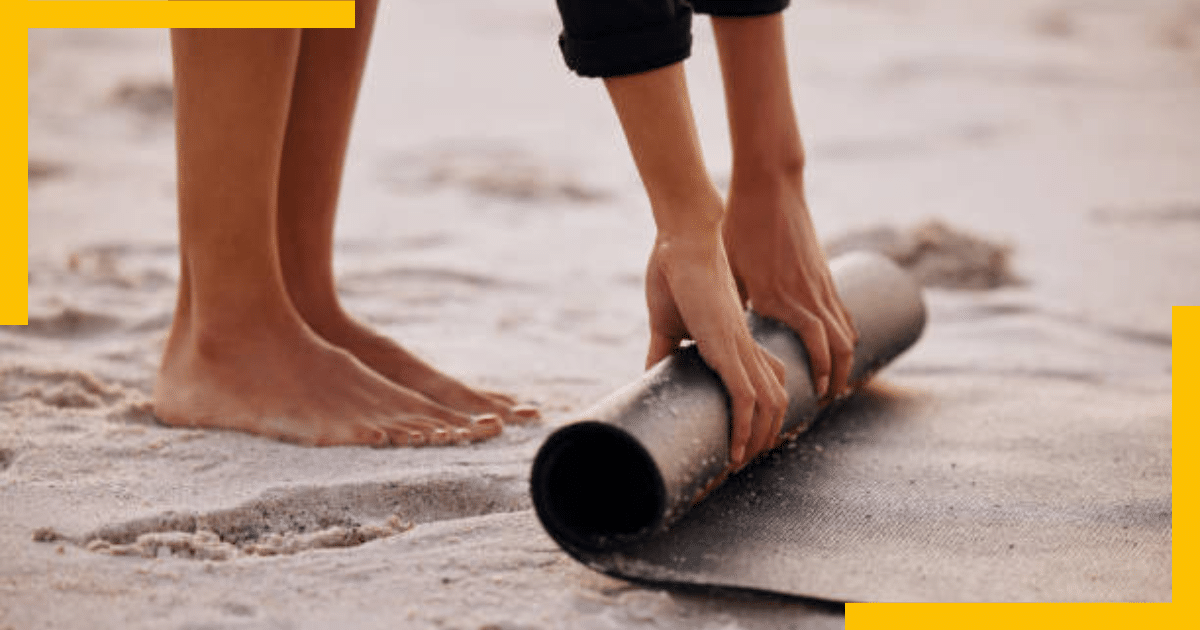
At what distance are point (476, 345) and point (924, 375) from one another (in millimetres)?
885

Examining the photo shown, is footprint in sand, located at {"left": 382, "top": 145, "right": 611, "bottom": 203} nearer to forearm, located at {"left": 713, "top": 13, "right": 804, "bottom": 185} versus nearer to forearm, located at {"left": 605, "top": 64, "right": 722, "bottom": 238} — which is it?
forearm, located at {"left": 713, "top": 13, "right": 804, "bottom": 185}

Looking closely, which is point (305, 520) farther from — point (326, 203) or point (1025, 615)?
point (1025, 615)

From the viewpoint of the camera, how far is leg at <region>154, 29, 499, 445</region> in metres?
1.97

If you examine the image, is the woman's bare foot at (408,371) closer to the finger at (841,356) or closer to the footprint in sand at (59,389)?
the footprint in sand at (59,389)

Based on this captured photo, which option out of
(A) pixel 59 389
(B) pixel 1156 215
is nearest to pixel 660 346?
(A) pixel 59 389

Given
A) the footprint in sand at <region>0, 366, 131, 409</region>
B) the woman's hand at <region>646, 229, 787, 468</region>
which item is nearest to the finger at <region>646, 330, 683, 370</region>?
the woman's hand at <region>646, 229, 787, 468</region>

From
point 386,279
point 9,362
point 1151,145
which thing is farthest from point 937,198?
point 9,362

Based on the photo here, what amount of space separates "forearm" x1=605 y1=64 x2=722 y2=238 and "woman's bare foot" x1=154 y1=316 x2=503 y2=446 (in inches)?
23.5

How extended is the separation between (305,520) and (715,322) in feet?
2.03

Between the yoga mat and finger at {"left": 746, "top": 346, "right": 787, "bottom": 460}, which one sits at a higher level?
finger at {"left": 746, "top": 346, "right": 787, "bottom": 460}

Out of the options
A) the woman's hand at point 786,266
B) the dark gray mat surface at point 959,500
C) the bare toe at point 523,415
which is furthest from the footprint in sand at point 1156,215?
the bare toe at point 523,415

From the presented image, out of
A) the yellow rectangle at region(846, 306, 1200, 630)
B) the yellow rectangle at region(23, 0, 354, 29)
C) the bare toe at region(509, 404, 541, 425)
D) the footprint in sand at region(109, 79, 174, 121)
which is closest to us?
the yellow rectangle at region(846, 306, 1200, 630)

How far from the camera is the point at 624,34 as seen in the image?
5.05 ft

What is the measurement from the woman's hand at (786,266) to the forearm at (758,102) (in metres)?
0.02
